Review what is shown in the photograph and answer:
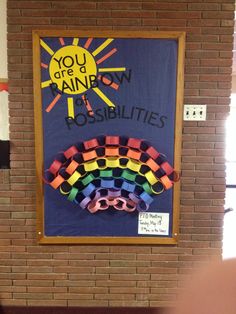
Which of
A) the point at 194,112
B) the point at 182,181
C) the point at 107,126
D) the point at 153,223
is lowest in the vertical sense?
the point at 153,223

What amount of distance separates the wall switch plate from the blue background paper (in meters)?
0.10

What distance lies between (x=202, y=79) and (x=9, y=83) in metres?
1.37

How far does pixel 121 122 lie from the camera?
2314 mm

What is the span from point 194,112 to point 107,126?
0.63 m

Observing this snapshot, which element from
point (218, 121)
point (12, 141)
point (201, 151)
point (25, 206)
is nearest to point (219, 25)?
point (218, 121)

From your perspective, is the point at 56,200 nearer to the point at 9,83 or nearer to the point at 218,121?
the point at 9,83

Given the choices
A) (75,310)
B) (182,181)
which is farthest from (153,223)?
(75,310)

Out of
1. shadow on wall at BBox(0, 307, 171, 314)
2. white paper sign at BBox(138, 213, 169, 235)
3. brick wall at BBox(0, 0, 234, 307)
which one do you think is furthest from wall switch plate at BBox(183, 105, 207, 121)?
shadow on wall at BBox(0, 307, 171, 314)

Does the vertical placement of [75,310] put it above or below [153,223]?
below

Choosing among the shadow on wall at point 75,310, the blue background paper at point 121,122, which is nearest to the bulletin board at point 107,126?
the blue background paper at point 121,122

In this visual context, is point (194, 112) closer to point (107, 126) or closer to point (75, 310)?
point (107, 126)

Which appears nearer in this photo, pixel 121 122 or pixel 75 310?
pixel 121 122

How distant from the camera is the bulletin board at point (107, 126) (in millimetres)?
2244

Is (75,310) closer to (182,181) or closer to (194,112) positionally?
(182,181)
